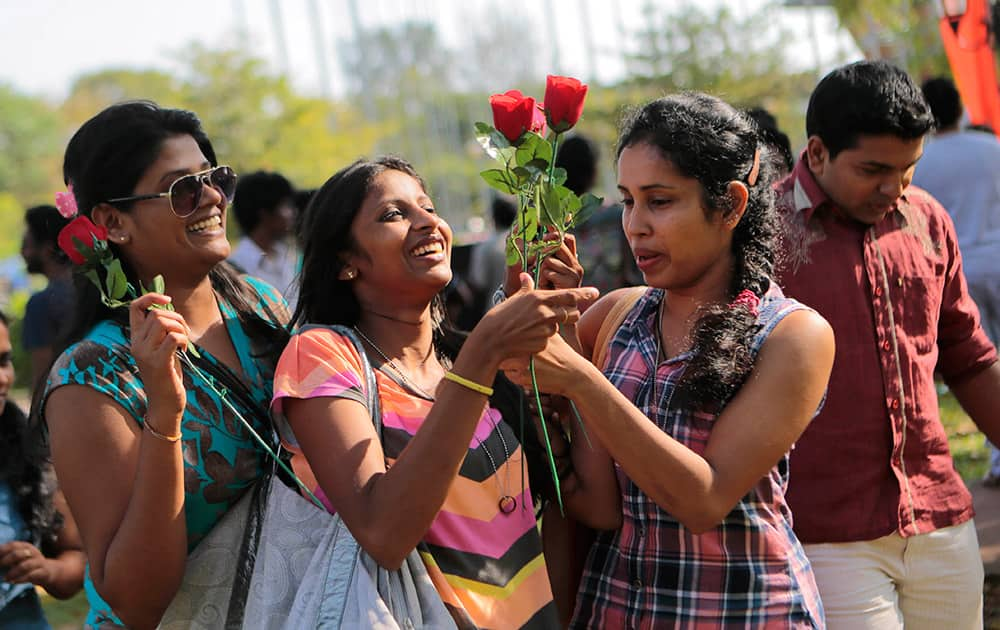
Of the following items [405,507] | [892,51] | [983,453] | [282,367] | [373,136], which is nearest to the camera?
[405,507]

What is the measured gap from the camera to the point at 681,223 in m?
2.31

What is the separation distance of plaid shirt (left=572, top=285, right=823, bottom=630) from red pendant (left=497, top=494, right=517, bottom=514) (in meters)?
0.25

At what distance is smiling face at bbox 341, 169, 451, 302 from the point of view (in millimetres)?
2471

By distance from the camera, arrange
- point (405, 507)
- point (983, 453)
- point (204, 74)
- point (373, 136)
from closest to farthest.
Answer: point (405, 507) < point (983, 453) < point (204, 74) < point (373, 136)

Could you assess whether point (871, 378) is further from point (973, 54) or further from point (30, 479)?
point (973, 54)

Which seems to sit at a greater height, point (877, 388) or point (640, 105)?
point (640, 105)

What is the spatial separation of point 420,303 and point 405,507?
0.59 meters

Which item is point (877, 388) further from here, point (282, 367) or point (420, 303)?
point (282, 367)

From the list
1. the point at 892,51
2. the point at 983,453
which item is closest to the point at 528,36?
the point at 892,51

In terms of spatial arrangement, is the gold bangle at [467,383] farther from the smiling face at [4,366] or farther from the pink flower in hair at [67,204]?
the smiling face at [4,366]

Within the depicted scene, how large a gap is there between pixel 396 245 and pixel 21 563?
157 cm

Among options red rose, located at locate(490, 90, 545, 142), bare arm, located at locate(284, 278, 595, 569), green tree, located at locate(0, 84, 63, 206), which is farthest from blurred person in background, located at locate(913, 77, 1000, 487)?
green tree, located at locate(0, 84, 63, 206)

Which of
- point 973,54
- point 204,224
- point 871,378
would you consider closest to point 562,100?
point 204,224

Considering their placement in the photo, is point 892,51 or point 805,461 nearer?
point 805,461
